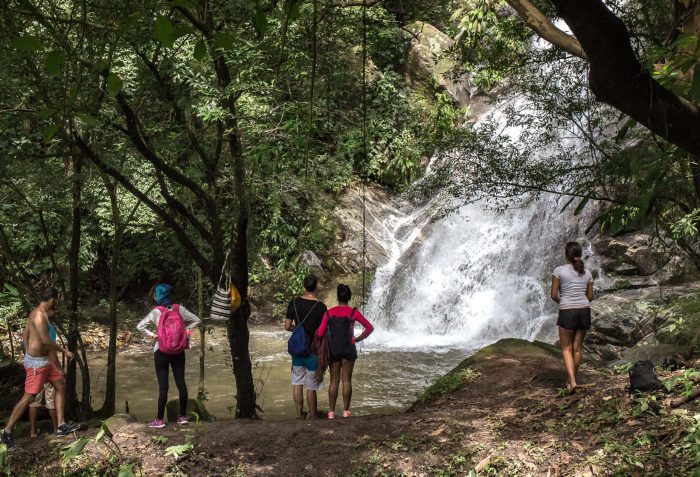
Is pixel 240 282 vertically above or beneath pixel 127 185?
beneath

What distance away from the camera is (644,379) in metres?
5.02

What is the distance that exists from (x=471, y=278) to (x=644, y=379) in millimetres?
11333

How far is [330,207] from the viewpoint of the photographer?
883cm

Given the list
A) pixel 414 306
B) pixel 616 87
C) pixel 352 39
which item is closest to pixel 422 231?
pixel 414 306

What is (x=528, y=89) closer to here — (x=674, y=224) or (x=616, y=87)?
(x=674, y=224)

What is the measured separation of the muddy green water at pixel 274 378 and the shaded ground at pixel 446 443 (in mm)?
3980

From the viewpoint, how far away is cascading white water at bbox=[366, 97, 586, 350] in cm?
1473

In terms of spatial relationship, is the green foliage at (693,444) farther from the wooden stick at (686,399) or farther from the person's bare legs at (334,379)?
the person's bare legs at (334,379)

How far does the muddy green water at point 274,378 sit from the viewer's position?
10.4 m

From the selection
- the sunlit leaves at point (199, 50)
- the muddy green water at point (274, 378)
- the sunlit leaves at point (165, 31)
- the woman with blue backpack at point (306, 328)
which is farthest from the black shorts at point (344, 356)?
the sunlit leaves at point (165, 31)

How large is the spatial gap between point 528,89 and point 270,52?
3851mm

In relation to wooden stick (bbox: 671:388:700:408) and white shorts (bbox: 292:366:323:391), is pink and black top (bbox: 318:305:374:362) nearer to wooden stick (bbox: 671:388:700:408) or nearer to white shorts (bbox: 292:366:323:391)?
white shorts (bbox: 292:366:323:391)

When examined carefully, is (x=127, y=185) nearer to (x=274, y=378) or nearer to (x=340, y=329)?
(x=340, y=329)

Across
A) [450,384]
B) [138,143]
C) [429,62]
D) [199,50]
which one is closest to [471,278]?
[429,62]
